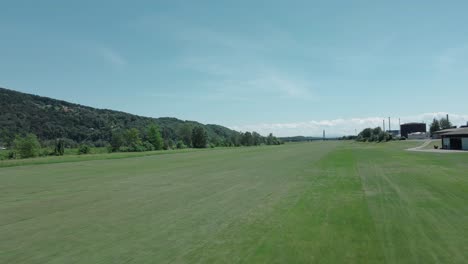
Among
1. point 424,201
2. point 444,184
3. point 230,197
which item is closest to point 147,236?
point 230,197

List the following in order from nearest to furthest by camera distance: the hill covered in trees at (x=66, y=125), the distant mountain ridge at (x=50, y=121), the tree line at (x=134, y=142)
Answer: the tree line at (x=134, y=142), the hill covered in trees at (x=66, y=125), the distant mountain ridge at (x=50, y=121)

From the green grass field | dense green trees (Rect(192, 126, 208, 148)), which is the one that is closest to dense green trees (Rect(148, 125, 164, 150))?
dense green trees (Rect(192, 126, 208, 148))

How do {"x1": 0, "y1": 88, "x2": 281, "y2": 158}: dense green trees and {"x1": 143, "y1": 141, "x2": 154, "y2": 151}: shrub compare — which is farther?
{"x1": 0, "y1": 88, "x2": 281, "y2": 158}: dense green trees

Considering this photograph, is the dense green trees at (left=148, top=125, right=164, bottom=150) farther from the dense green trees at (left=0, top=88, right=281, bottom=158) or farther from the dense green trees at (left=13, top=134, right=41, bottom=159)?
the dense green trees at (left=13, top=134, right=41, bottom=159)

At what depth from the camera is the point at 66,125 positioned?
133500 mm

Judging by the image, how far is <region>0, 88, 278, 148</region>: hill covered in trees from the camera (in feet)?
374

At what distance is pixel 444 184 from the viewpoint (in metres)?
14.4

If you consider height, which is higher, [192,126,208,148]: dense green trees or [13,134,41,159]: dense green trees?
[192,126,208,148]: dense green trees

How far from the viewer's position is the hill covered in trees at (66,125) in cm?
11394

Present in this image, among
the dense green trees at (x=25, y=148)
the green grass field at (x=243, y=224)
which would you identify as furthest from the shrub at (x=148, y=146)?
the green grass field at (x=243, y=224)

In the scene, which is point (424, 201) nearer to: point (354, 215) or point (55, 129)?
point (354, 215)

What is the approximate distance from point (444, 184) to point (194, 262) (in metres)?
13.4

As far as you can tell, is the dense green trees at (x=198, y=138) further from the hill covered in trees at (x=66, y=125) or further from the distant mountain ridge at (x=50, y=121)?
the distant mountain ridge at (x=50, y=121)

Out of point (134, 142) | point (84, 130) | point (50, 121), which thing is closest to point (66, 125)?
point (50, 121)
